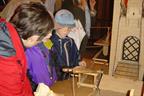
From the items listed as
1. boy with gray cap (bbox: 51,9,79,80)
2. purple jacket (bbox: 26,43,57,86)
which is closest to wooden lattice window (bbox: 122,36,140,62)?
boy with gray cap (bbox: 51,9,79,80)

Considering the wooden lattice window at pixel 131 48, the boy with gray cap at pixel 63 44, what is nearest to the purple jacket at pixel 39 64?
the boy with gray cap at pixel 63 44

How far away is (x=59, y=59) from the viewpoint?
178 cm

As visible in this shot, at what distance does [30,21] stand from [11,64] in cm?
18

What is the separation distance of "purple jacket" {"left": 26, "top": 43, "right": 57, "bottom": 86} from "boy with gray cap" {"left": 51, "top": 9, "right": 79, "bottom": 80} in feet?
0.75

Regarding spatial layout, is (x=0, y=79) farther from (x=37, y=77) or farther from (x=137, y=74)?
(x=137, y=74)

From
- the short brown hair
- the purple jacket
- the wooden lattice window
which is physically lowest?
the wooden lattice window

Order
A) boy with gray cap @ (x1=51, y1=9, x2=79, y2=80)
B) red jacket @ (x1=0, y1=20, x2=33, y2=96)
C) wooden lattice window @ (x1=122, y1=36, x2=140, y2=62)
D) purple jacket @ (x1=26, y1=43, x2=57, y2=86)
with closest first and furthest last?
red jacket @ (x1=0, y1=20, x2=33, y2=96) → purple jacket @ (x1=26, y1=43, x2=57, y2=86) → boy with gray cap @ (x1=51, y1=9, x2=79, y2=80) → wooden lattice window @ (x1=122, y1=36, x2=140, y2=62)

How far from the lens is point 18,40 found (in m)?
0.94

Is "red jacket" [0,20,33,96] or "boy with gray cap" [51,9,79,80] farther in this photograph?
"boy with gray cap" [51,9,79,80]

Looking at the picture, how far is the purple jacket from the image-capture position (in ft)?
4.50

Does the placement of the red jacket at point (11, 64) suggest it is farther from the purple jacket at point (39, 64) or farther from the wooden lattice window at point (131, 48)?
the wooden lattice window at point (131, 48)

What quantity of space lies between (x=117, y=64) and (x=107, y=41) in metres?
0.75

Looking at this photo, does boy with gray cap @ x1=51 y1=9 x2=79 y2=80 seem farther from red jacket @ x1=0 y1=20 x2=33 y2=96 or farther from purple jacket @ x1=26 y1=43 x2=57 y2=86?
red jacket @ x1=0 y1=20 x2=33 y2=96

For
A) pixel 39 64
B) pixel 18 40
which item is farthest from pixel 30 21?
pixel 39 64
